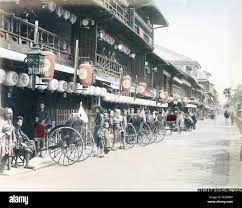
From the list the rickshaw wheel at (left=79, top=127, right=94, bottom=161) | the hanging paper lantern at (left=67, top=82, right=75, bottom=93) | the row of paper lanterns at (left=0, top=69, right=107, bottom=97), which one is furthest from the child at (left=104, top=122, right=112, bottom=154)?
the hanging paper lantern at (left=67, top=82, right=75, bottom=93)

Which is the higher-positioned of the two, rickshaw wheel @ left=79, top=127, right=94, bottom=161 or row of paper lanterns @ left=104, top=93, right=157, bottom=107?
row of paper lanterns @ left=104, top=93, right=157, bottom=107

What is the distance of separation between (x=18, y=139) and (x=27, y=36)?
1393mm

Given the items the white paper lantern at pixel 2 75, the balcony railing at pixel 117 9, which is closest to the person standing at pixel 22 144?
the white paper lantern at pixel 2 75

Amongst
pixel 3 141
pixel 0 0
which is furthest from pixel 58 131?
pixel 0 0

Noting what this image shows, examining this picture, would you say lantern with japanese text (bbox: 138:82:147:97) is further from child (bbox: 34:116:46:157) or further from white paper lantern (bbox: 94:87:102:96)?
child (bbox: 34:116:46:157)

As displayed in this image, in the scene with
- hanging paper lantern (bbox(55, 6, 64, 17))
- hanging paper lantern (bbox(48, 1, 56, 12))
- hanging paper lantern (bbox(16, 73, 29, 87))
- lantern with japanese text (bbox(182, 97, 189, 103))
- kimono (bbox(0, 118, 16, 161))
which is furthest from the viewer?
lantern with japanese text (bbox(182, 97, 189, 103))

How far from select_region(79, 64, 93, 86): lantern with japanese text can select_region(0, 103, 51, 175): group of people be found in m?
0.78

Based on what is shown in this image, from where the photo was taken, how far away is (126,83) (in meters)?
6.93

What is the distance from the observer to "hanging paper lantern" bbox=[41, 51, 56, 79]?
5332mm

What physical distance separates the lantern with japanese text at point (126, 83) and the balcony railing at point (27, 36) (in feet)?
2.80

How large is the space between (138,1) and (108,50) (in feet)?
3.54

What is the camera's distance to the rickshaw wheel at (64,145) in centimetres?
563

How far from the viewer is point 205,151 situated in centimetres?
590

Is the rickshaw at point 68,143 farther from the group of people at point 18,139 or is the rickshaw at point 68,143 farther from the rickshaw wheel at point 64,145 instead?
the group of people at point 18,139
